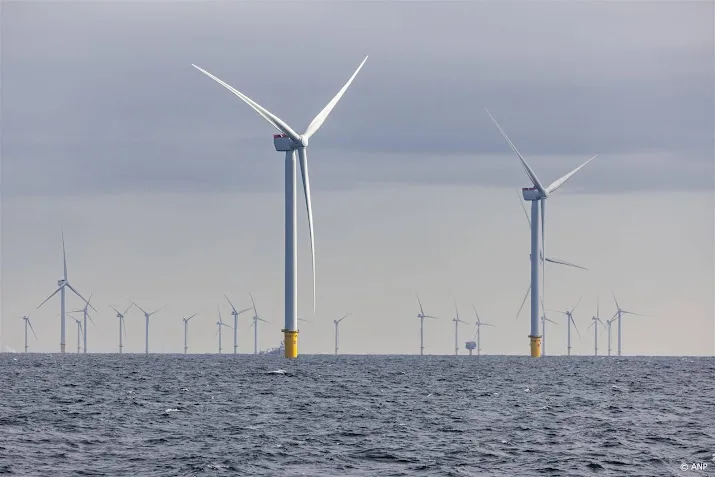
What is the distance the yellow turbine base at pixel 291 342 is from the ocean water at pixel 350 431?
60.4 m

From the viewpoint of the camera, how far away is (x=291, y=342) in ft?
611

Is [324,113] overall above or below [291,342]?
above

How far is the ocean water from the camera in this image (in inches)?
2359

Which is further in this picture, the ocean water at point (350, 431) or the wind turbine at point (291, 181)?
the wind turbine at point (291, 181)

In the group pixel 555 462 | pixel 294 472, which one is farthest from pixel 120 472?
pixel 555 462

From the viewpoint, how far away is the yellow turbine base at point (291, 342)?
18462cm

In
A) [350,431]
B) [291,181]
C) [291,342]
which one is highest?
[291,181]

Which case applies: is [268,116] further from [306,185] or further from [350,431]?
[350,431]

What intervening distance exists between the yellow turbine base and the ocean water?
60415 mm

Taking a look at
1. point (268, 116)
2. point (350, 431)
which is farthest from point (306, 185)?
point (350, 431)

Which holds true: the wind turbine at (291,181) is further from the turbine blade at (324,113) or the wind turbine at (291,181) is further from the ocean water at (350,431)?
the ocean water at (350,431)

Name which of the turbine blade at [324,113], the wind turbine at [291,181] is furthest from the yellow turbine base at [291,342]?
the turbine blade at [324,113]

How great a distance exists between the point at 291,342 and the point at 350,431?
366ft

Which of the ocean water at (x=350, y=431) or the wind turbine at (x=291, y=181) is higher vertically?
the wind turbine at (x=291, y=181)
